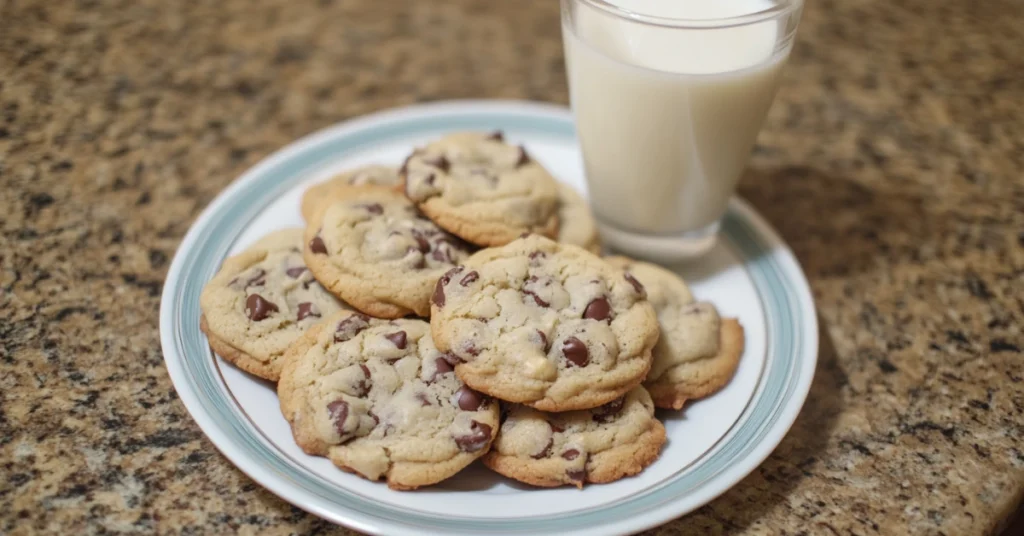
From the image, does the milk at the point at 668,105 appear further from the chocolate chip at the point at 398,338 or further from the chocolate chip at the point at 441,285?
the chocolate chip at the point at 398,338

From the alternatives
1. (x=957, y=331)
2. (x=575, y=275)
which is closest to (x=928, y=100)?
(x=957, y=331)

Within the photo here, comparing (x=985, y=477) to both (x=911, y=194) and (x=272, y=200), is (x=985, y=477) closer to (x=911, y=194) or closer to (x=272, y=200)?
(x=911, y=194)

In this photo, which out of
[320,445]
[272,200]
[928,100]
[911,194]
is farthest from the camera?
[928,100]

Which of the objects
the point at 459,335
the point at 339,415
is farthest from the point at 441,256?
the point at 339,415

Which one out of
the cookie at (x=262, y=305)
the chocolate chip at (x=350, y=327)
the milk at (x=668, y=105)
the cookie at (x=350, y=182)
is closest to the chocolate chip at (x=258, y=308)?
the cookie at (x=262, y=305)

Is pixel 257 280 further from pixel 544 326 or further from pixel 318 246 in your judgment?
pixel 544 326

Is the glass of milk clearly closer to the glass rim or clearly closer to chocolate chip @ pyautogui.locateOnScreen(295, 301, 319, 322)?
the glass rim
